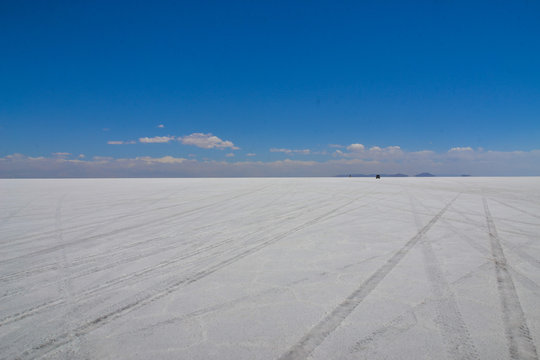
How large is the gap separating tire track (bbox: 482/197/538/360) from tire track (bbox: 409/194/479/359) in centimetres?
31

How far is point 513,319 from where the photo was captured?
8.77ft

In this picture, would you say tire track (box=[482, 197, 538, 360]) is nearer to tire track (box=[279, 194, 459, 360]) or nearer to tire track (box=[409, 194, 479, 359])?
tire track (box=[409, 194, 479, 359])

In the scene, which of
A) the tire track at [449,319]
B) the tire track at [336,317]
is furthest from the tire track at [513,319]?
the tire track at [336,317]

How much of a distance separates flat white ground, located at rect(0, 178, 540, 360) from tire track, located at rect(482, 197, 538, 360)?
13 mm

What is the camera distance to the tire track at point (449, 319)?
2.26 metres

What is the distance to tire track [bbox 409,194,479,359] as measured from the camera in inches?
89.0

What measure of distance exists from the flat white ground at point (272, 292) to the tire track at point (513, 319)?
13 mm

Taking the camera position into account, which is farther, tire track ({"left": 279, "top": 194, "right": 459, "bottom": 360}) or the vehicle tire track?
the vehicle tire track

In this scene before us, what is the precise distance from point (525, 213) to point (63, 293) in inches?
453

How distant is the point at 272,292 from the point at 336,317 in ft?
2.78

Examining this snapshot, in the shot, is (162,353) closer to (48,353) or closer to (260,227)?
(48,353)

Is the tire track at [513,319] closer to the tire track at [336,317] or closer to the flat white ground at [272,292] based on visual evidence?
the flat white ground at [272,292]

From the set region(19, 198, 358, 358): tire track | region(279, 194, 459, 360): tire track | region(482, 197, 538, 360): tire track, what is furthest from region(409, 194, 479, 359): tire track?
region(19, 198, 358, 358): tire track

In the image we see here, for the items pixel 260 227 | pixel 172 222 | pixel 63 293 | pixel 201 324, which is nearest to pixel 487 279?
pixel 201 324
